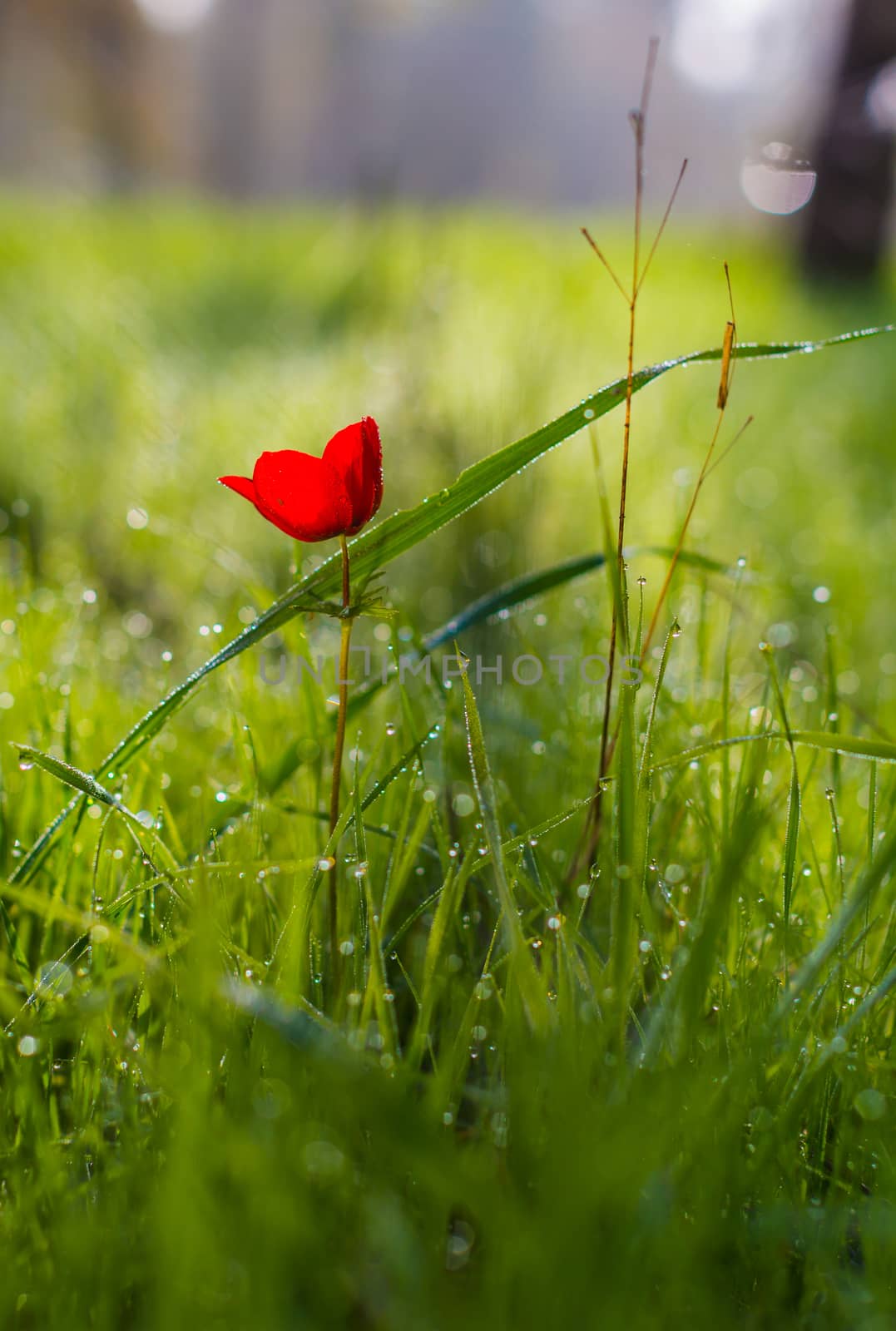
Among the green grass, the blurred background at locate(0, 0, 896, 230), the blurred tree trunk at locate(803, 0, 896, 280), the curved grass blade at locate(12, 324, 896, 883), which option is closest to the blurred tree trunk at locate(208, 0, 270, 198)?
the blurred background at locate(0, 0, 896, 230)

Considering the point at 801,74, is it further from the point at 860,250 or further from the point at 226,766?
the point at 226,766

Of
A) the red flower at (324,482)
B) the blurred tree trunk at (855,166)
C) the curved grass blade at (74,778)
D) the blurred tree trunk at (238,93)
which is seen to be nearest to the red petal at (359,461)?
the red flower at (324,482)

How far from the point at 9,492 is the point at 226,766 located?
129 centimetres

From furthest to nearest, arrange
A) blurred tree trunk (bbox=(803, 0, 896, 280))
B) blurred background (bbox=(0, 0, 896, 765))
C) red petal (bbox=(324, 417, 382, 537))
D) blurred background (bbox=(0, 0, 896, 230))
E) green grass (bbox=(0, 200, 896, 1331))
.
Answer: blurred background (bbox=(0, 0, 896, 230)) → blurred tree trunk (bbox=(803, 0, 896, 280)) → blurred background (bbox=(0, 0, 896, 765)) → red petal (bbox=(324, 417, 382, 537)) → green grass (bbox=(0, 200, 896, 1331))

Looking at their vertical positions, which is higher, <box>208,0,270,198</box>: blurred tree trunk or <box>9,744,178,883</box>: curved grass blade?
<box>208,0,270,198</box>: blurred tree trunk

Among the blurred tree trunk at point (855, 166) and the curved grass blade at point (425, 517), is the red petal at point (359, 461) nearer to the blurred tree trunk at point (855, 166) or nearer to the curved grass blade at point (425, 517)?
the curved grass blade at point (425, 517)

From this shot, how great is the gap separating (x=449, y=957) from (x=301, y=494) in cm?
38

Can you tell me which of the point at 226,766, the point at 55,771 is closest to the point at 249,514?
the point at 226,766

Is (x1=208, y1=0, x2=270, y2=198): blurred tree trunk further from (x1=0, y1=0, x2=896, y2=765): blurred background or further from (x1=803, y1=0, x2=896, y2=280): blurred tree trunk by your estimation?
(x1=803, y1=0, x2=896, y2=280): blurred tree trunk

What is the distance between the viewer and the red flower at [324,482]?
2.13ft

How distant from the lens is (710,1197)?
52cm

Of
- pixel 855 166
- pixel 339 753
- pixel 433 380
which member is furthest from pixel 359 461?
pixel 855 166

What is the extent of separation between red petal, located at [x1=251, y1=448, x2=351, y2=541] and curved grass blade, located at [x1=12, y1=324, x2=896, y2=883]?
0.12 feet

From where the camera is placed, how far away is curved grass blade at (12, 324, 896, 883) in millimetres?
711
